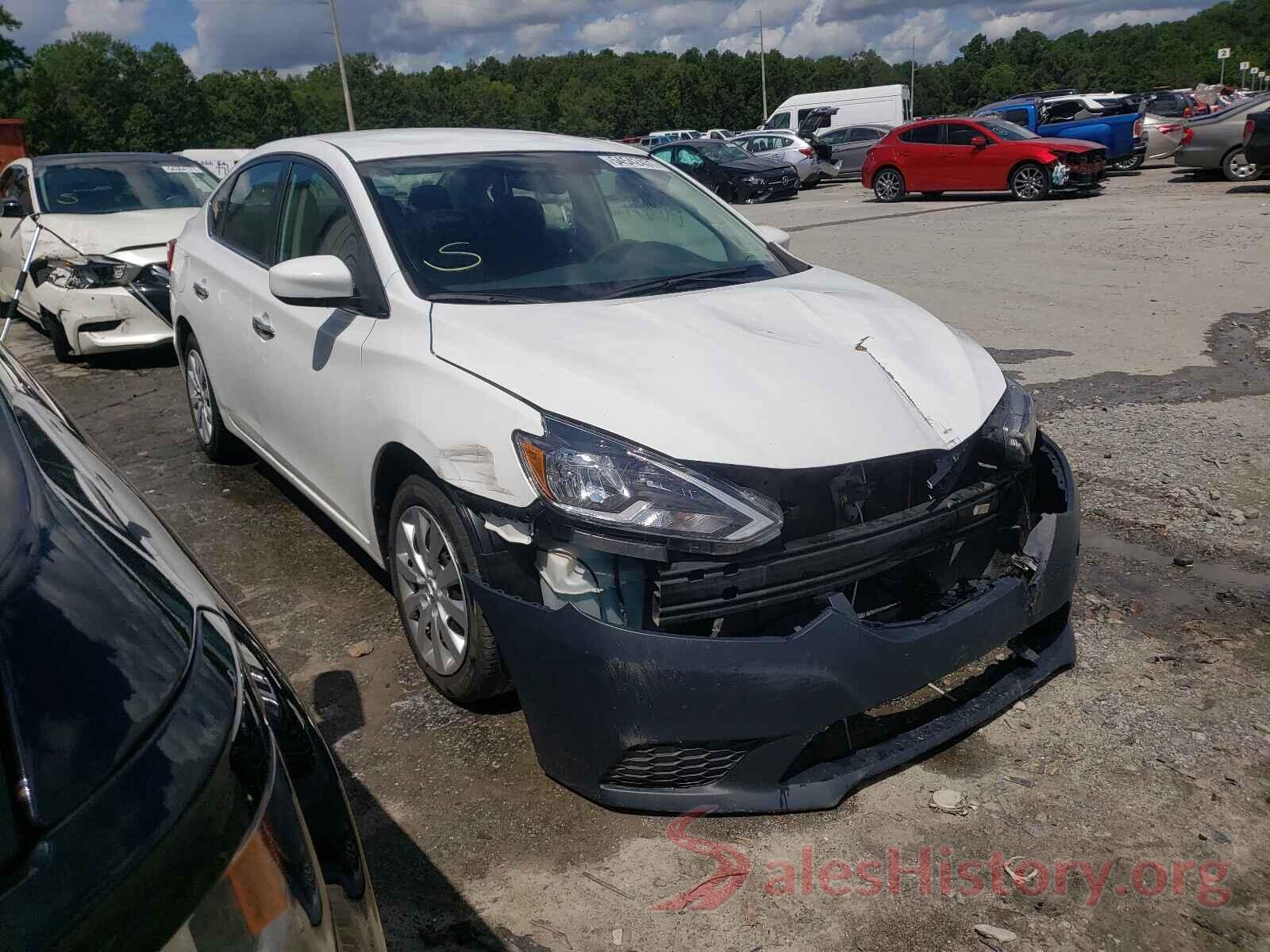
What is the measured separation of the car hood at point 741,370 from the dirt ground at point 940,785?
37.1 inches

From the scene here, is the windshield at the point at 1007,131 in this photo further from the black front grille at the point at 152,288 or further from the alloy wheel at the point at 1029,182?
the black front grille at the point at 152,288

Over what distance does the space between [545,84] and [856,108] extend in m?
74.9

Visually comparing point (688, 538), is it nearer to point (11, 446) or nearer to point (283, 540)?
point (11, 446)

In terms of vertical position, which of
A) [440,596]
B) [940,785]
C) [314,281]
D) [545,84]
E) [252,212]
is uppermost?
[545,84]

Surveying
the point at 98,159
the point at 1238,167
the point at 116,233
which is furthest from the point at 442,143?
the point at 1238,167

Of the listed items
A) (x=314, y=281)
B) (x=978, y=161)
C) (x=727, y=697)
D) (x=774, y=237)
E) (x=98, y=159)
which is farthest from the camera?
(x=978, y=161)

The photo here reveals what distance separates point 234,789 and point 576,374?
5.42ft

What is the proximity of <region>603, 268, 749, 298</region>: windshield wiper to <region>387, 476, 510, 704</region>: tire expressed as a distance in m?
0.91

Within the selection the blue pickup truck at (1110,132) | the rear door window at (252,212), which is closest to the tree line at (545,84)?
the blue pickup truck at (1110,132)

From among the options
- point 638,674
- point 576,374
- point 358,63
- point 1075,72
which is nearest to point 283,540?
point 576,374

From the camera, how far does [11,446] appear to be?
4.68 ft

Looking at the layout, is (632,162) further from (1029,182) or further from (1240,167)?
(1240,167)

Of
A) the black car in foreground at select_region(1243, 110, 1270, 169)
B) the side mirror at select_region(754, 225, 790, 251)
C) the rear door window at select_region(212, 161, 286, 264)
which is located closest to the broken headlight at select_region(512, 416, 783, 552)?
the side mirror at select_region(754, 225, 790, 251)

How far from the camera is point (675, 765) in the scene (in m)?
2.40
